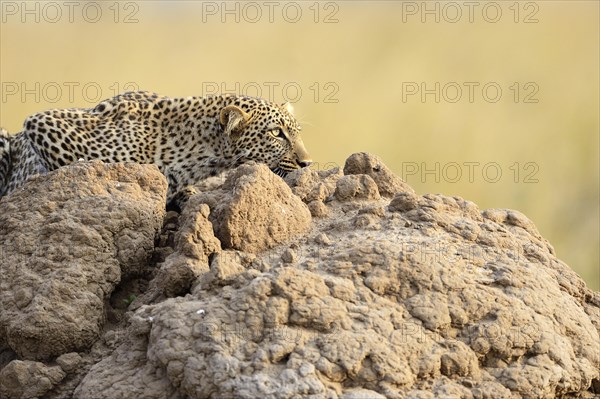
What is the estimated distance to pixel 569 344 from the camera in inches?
304

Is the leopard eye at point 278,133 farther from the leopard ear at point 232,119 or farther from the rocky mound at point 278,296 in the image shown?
the rocky mound at point 278,296

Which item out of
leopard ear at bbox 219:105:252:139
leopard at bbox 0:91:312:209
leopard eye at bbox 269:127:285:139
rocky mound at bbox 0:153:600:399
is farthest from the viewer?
leopard eye at bbox 269:127:285:139

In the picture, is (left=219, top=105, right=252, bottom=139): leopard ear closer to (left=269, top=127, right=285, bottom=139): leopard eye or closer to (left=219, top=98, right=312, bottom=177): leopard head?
(left=219, top=98, right=312, bottom=177): leopard head

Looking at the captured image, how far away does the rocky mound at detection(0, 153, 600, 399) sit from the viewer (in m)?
6.97

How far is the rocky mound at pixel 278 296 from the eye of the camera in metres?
6.97

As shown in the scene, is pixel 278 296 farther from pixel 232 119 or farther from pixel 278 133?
pixel 278 133

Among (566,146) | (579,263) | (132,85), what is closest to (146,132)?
(579,263)

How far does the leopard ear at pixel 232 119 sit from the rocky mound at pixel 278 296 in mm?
2103

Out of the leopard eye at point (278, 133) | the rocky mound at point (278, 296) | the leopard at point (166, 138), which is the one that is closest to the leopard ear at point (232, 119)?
the leopard at point (166, 138)

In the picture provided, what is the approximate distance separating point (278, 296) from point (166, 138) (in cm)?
415

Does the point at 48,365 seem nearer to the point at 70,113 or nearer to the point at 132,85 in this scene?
the point at 70,113

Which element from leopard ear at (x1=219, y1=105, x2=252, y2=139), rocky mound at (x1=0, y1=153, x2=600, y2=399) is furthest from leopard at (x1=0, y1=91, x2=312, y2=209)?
rocky mound at (x1=0, y1=153, x2=600, y2=399)

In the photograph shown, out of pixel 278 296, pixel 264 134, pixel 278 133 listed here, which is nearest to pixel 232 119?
pixel 264 134

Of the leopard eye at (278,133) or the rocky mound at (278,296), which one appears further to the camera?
the leopard eye at (278,133)
